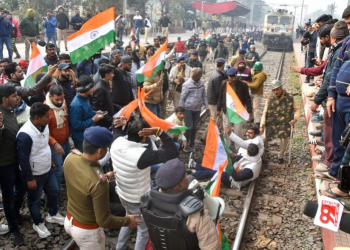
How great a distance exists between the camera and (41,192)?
4426 mm

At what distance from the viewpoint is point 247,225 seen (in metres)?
5.14

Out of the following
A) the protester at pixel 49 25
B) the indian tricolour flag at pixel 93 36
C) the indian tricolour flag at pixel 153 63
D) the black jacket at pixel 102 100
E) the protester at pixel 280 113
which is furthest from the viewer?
the protester at pixel 49 25

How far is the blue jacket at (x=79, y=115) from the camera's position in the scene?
504cm

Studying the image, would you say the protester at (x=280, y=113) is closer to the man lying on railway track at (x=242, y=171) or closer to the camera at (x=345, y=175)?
the man lying on railway track at (x=242, y=171)

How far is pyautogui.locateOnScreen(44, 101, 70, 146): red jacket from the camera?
476 cm

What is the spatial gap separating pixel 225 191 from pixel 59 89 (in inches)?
126

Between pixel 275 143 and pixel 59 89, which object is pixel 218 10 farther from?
pixel 59 89

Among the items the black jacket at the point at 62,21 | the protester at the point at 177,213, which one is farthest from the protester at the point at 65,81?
the black jacket at the point at 62,21

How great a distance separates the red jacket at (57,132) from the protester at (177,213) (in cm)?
248

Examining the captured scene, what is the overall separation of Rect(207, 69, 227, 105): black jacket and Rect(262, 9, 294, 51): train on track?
2490cm

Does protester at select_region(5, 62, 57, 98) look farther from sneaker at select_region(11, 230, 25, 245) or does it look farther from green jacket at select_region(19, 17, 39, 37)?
green jacket at select_region(19, 17, 39, 37)

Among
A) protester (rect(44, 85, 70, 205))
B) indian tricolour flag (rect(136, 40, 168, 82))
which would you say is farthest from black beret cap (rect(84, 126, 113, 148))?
indian tricolour flag (rect(136, 40, 168, 82))

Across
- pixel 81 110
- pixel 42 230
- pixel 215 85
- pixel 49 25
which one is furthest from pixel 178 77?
pixel 49 25

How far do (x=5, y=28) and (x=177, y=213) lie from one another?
1111 centimetres
